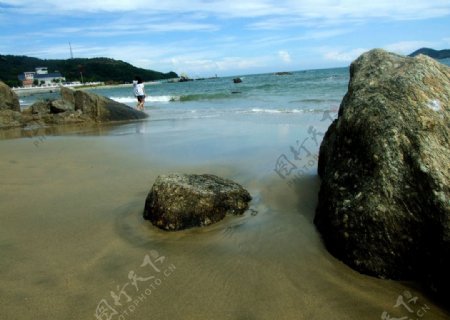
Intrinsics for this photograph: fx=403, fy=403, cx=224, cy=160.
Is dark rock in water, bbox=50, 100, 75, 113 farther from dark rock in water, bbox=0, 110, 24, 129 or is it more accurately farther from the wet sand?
the wet sand

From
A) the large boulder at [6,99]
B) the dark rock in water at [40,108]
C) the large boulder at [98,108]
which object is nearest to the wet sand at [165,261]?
the large boulder at [98,108]

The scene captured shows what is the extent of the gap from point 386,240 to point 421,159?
73cm

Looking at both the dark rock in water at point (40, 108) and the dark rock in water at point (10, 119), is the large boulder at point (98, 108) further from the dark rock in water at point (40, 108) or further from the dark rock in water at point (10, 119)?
the dark rock in water at point (10, 119)

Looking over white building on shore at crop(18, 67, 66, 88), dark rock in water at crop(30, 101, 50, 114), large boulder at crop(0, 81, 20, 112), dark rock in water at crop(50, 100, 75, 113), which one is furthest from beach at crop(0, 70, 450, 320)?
white building on shore at crop(18, 67, 66, 88)

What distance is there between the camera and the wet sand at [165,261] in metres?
3.04

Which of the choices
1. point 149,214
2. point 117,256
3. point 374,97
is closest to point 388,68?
point 374,97

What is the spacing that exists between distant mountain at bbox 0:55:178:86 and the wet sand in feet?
433

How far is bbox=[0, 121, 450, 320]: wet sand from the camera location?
3.04m

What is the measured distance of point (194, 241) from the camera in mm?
4094

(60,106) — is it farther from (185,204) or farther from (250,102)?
(185,204)

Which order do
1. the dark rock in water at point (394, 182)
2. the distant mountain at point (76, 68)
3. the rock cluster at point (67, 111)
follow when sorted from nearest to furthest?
the dark rock in water at point (394, 182)
the rock cluster at point (67, 111)
the distant mountain at point (76, 68)

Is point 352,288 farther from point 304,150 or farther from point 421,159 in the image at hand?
point 304,150

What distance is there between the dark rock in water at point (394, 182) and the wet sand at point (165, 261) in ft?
0.69

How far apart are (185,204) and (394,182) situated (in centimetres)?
212
